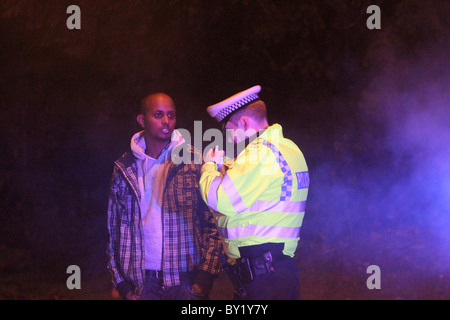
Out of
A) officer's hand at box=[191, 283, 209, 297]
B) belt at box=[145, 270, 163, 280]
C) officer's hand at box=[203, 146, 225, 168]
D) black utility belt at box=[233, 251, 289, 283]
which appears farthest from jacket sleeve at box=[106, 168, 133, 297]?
black utility belt at box=[233, 251, 289, 283]

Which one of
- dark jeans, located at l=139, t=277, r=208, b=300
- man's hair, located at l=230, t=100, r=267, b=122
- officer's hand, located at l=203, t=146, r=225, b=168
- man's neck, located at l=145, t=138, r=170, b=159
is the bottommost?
dark jeans, located at l=139, t=277, r=208, b=300

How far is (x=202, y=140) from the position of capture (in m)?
8.51

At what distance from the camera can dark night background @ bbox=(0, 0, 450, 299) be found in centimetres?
711

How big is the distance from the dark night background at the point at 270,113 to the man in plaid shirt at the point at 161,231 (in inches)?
132

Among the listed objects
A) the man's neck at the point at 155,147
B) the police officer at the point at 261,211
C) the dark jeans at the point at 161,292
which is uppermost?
the man's neck at the point at 155,147

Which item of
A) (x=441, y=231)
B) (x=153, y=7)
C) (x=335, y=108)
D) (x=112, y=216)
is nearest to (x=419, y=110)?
(x=335, y=108)

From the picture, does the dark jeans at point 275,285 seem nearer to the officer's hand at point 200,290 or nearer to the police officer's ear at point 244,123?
the officer's hand at point 200,290

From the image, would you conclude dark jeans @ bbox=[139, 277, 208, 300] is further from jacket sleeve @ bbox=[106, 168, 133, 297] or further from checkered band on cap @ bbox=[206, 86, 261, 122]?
checkered band on cap @ bbox=[206, 86, 261, 122]

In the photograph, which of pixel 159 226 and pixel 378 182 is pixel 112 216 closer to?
pixel 159 226

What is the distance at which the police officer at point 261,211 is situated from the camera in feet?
10.0

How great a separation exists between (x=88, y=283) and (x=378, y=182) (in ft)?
18.6

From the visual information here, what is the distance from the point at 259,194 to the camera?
3.08m

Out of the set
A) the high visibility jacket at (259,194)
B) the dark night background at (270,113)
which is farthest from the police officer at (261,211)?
the dark night background at (270,113)

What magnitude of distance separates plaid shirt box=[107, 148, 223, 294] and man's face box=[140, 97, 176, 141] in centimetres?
34
